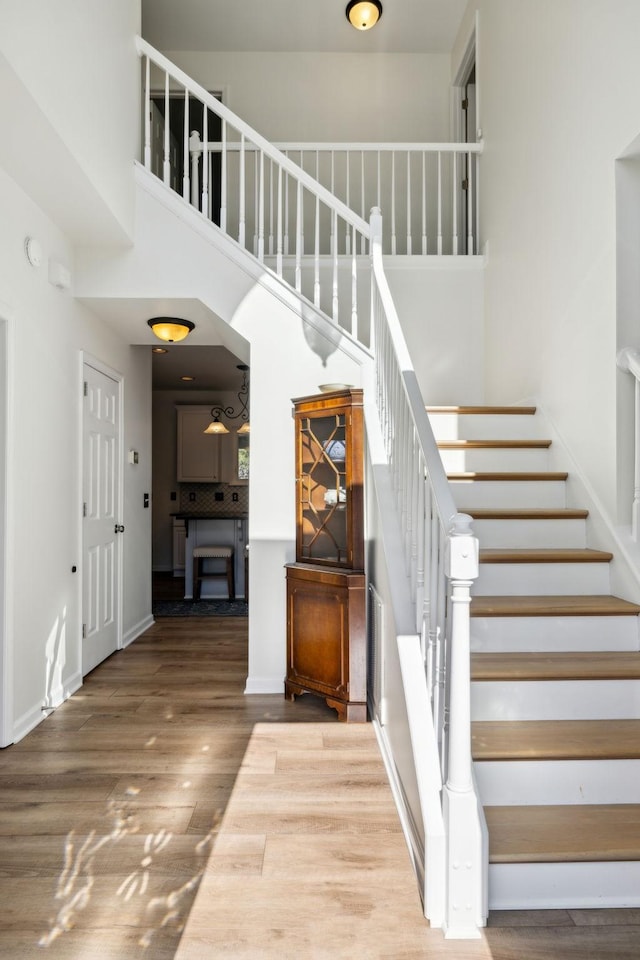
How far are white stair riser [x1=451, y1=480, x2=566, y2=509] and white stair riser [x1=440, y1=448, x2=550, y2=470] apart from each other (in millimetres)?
187

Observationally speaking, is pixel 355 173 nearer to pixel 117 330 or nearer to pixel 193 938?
pixel 117 330

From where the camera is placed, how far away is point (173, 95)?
5695 millimetres

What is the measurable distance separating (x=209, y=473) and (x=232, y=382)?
150 centimetres

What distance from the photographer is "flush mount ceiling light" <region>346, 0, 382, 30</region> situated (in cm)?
478

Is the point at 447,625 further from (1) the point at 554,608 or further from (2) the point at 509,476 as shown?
(2) the point at 509,476

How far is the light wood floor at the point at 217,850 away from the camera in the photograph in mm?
1706

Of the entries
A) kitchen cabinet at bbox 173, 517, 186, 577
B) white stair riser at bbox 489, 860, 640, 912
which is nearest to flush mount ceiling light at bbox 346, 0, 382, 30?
white stair riser at bbox 489, 860, 640, 912

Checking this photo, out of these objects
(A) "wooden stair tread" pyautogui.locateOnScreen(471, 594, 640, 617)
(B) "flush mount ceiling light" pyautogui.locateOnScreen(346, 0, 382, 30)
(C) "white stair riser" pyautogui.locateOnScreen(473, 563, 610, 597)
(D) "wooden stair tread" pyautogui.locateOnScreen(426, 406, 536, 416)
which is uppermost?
(B) "flush mount ceiling light" pyautogui.locateOnScreen(346, 0, 382, 30)

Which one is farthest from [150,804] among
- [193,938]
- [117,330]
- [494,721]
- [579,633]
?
[117,330]

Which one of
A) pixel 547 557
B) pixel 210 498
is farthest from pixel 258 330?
pixel 210 498

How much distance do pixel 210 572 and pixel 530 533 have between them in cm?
485

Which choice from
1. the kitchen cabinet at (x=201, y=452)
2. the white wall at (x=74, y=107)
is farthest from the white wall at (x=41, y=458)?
the kitchen cabinet at (x=201, y=452)

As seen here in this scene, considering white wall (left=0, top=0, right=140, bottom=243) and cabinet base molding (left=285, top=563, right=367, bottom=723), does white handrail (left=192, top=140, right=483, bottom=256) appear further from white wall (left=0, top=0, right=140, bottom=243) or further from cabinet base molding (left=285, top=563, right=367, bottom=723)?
cabinet base molding (left=285, top=563, right=367, bottom=723)

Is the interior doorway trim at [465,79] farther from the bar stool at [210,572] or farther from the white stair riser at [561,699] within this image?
the bar stool at [210,572]
